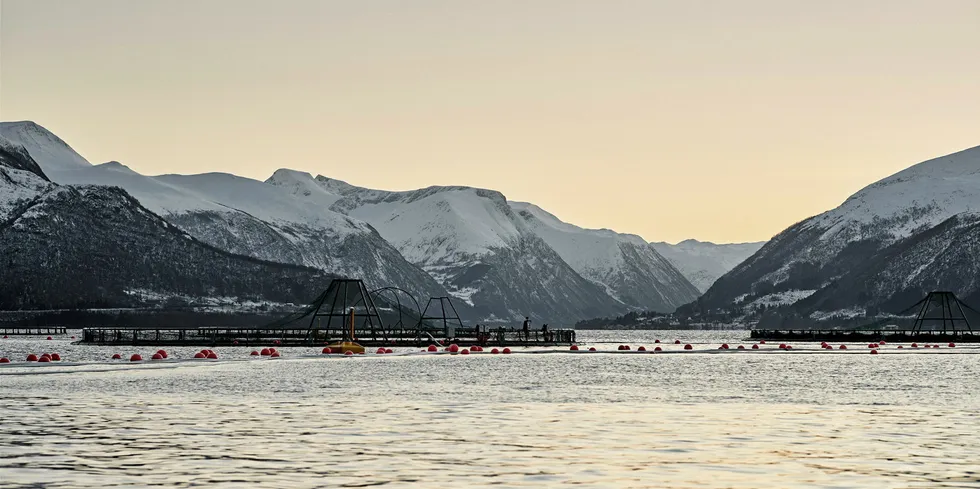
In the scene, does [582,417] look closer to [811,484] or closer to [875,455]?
[875,455]

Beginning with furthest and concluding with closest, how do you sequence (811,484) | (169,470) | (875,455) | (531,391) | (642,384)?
(642,384) → (531,391) → (875,455) → (169,470) → (811,484)

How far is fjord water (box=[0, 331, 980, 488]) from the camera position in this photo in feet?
117

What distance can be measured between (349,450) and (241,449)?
11.4ft

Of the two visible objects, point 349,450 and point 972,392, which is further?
point 972,392

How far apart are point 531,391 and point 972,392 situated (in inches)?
1030

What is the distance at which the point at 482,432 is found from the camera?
48.3 m

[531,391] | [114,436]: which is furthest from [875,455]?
[531,391]

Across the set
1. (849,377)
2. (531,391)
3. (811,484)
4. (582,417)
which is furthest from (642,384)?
(811,484)

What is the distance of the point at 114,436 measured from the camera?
151 ft

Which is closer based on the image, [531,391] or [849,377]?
[531,391]

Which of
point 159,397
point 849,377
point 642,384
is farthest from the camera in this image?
point 849,377

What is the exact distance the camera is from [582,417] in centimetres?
5616

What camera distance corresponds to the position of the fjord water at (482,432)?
35719mm

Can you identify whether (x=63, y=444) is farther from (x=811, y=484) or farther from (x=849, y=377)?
(x=849, y=377)
